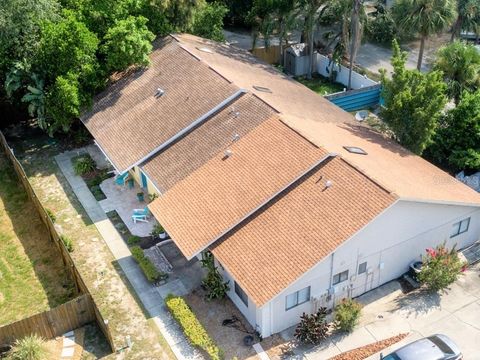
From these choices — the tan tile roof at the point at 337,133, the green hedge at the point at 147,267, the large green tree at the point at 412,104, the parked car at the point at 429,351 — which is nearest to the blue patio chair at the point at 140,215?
the green hedge at the point at 147,267

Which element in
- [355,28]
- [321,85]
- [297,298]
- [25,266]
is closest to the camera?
[297,298]

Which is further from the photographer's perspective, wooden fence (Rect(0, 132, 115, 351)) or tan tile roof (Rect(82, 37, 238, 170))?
tan tile roof (Rect(82, 37, 238, 170))

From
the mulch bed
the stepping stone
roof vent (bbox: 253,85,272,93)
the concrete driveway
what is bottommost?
the stepping stone

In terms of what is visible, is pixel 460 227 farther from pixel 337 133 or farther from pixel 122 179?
pixel 122 179

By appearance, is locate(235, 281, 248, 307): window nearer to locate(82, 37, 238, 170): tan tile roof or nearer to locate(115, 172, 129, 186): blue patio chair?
locate(82, 37, 238, 170): tan tile roof

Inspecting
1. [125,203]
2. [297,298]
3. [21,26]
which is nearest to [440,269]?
[297,298]

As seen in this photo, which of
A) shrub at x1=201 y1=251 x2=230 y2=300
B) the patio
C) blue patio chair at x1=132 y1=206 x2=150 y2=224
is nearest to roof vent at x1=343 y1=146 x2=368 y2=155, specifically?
shrub at x1=201 y1=251 x2=230 y2=300

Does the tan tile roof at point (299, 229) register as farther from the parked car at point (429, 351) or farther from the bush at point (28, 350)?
the bush at point (28, 350)
